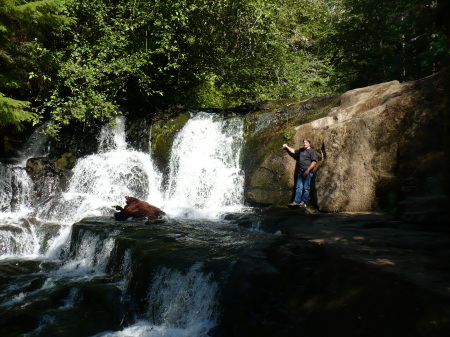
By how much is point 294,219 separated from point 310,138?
3723 mm

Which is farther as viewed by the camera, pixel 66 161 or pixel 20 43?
pixel 66 161

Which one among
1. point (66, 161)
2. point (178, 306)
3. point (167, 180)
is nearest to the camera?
point (178, 306)

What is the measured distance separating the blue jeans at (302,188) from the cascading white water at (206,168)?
2162mm

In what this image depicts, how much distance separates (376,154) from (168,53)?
10.2 meters

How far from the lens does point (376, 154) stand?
9562mm

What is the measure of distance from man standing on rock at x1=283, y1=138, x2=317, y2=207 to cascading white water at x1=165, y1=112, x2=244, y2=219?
2.20 metres

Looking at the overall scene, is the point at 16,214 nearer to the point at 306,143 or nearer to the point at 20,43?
the point at 20,43

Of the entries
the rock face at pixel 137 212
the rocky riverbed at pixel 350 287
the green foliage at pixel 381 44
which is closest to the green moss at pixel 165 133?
the rock face at pixel 137 212

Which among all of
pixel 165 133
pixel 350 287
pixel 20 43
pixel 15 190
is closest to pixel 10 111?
pixel 15 190

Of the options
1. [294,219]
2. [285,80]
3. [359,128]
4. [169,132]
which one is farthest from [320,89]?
[294,219]

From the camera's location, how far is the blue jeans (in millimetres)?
10727

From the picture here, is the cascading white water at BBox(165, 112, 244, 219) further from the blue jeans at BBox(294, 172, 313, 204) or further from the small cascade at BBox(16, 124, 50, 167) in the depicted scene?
the small cascade at BBox(16, 124, 50, 167)

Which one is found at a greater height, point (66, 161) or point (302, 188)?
point (66, 161)

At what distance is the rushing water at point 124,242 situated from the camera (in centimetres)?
578
